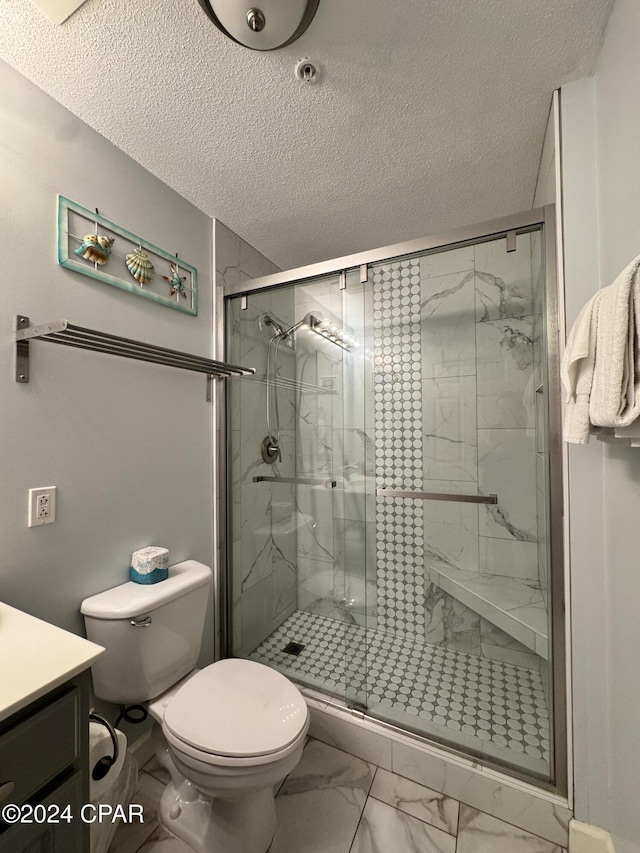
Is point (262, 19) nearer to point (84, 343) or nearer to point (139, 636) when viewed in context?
point (84, 343)

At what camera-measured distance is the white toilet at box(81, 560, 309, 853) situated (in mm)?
988

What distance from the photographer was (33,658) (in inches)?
29.3

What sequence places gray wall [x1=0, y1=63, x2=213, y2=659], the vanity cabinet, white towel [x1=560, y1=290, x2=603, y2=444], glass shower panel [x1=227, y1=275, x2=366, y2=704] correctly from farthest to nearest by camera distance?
glass shower panel [x1=227, y1=275, x2=366, y2=704], gray wall [x1=0, y1=63, x2=213, y2=659], white towel [x1=560, y1=290, x2=603, y2=444], the vanity cabinet

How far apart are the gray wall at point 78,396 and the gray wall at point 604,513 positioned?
1506 mm

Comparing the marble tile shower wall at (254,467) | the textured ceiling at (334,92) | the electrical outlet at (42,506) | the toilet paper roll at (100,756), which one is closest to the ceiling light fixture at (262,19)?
the textured ceiling at (334,92)

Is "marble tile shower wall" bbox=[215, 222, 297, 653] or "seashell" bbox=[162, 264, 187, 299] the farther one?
"marble tile shower wall" bbox=[215, 222, 297, 653]

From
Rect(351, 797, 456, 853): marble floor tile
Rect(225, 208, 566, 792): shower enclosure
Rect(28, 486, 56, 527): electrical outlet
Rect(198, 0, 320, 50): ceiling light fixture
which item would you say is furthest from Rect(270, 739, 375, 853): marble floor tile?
Rect(198, 0, 320, 50): ceiling light fixture

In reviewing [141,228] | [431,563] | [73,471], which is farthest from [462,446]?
[141,228]

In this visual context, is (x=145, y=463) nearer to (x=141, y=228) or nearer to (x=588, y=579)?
(x=141, y=228)

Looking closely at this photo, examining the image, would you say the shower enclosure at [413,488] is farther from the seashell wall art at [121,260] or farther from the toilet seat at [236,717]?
the toilet seat at [236,717]

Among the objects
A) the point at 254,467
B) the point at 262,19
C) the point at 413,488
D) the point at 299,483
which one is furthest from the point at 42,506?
the point at 262,19

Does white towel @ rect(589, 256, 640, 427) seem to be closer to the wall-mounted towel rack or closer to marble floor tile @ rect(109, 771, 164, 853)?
the wall-mounted towel rack

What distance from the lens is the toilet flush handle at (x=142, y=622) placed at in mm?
1160

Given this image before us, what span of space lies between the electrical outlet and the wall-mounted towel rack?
344 mm
